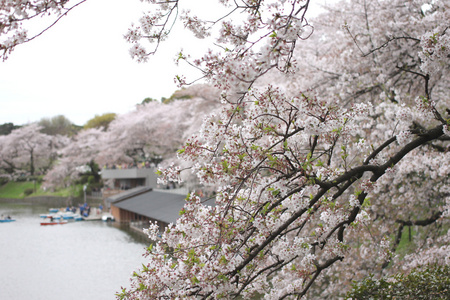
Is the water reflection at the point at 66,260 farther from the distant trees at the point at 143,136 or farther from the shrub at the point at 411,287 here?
the shrub at the point at 411,287

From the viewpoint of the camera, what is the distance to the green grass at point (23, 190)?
35.8 metres

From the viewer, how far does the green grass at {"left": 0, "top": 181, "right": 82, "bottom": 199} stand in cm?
3578

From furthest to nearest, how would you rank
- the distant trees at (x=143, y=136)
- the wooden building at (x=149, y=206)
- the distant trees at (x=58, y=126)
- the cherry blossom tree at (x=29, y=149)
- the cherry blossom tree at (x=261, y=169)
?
1. the distant trees at (x=58, y=126)
2. the cherry blossom tree at (x=29, y=149)
3. the distant trees at (x=143, y=136)
4. the wooden building at (x=149, y=206)
5. the cherry blossom tree at (x=261, y=169)

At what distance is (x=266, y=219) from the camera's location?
2814mm

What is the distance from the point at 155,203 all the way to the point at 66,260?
209 inches

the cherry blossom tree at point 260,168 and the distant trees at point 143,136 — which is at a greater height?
the distant trees at point 143,136

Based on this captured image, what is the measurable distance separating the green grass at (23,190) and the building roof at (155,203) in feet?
44.1

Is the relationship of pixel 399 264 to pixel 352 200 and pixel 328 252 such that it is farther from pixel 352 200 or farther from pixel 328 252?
pixel 352 200

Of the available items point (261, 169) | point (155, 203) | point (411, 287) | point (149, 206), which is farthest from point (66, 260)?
point (261, 169)

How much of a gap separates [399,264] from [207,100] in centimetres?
1243

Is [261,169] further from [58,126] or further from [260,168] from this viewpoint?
[58,126]

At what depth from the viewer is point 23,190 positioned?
39750mm

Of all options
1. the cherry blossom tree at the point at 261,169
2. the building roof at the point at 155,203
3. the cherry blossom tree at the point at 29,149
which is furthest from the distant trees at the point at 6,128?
the cherry blossom tree at the point at 261,169

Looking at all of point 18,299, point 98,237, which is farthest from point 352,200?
point 98,237
